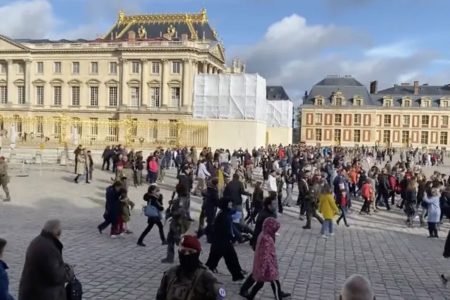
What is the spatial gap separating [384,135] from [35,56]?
51.2 metres

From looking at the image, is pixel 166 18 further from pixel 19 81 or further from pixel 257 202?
pixel 257 202

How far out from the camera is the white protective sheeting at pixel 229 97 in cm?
3238

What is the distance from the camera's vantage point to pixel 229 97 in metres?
32.7

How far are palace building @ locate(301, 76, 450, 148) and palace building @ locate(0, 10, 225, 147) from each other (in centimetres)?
1776

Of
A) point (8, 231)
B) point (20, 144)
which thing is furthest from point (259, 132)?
point (8, 231)

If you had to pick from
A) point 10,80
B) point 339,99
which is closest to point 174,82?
point 10,80

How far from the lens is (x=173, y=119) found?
5978 centimetres

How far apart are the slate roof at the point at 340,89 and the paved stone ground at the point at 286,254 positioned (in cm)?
6522

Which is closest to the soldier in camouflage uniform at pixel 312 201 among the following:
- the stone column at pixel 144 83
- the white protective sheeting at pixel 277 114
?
the white protective sheeting at pixel 277 114

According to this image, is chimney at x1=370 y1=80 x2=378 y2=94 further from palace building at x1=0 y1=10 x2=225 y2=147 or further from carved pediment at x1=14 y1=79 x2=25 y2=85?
carved pediment at x1=14 y1=79 x2=25 y2=85

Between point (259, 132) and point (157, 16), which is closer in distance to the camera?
point (259, 132)

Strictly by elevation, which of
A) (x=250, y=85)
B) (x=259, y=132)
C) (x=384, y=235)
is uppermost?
(x=250, y=85)

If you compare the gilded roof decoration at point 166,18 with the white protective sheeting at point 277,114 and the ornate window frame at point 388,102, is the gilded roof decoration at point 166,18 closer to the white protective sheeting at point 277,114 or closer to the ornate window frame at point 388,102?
the white protective sheeting at point 277,114

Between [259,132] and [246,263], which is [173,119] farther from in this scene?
[246,263]
